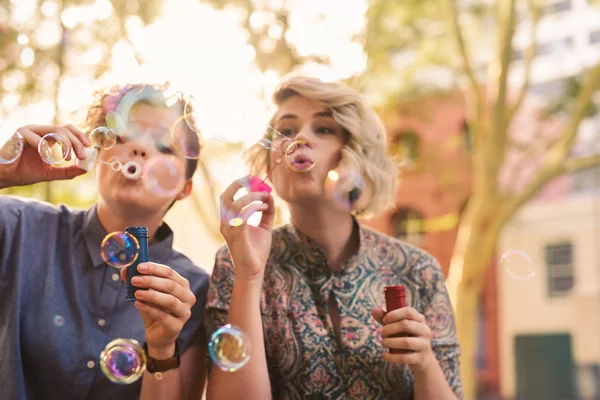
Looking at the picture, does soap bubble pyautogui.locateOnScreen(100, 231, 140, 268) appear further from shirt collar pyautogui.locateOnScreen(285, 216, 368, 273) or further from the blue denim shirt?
shirt collar pyautogui.locateOnScreen(285, 216, 368, 273)

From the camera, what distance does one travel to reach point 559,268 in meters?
17.8

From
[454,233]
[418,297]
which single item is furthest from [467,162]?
[418,297]

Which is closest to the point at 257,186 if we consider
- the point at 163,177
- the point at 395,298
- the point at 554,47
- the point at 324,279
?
the point at 163,177

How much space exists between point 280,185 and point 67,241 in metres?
0.72

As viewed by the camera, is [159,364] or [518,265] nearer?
[159,364]

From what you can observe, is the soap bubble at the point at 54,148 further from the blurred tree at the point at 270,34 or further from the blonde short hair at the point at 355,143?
the blurred tree at the point at 270,34

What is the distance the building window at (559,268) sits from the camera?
56.9ft

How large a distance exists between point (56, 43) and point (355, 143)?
5887mm

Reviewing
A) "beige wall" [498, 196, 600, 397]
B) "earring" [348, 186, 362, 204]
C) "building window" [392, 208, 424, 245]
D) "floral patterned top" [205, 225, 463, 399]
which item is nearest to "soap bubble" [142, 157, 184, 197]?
"floral patterned top" [205, 225, 463, 399]

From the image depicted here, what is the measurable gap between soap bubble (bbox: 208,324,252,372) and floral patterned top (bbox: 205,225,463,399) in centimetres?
12

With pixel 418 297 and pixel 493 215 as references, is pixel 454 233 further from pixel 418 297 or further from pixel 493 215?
pixel 418 297

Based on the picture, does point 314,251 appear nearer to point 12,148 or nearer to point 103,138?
point 103,138

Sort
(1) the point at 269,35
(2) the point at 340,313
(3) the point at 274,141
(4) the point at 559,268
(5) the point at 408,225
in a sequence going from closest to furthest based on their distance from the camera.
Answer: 1. (2) the point at 340,313
2. (3) the point at 274,141
3. (1) the point at 269,35
4. (4) the point at 559,268
5. (5) the point at 408,225

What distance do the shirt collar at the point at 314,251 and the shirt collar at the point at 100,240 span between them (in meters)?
0.44
